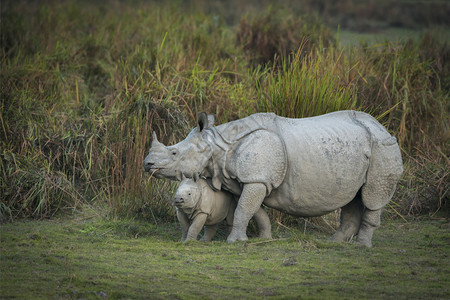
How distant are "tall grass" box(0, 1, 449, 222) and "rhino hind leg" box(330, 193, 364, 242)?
112 centimetres

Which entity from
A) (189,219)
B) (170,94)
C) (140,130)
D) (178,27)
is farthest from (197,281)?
(178,27)

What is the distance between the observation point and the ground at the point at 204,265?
4859 mm

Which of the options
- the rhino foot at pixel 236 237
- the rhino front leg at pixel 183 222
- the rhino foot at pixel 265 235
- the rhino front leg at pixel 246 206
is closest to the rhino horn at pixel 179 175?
the rhino front leg at pixel 183 222

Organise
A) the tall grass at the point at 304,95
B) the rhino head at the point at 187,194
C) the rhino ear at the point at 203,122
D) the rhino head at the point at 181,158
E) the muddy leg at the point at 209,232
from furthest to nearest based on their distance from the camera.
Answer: the tall grass at the point at 304,95
the muddy leg at the point at 209,232
the rhino ear at the point at 203,122
the rhino head at the point at 181,158
the rhino head at the point at 187,194

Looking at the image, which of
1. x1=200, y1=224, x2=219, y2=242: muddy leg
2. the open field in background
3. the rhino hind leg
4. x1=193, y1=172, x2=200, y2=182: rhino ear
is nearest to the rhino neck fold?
x1=193, y1=172, x2=200, y2=182: rhino ear

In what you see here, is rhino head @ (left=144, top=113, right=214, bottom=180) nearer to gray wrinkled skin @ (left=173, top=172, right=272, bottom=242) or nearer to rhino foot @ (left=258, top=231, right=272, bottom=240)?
gray wrinkled skin @ (left=173, top=172, right=272, bottom=242)

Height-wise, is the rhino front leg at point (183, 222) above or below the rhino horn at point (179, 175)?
below

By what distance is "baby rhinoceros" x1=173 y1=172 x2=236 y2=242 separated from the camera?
20.4 ft

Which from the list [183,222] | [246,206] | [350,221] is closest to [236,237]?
[246,206]

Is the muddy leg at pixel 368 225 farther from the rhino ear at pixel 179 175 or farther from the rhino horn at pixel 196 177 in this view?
the rhino ear at pixel 179 175

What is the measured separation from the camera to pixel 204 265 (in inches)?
220

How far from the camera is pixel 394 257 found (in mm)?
5949

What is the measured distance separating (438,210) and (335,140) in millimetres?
2375

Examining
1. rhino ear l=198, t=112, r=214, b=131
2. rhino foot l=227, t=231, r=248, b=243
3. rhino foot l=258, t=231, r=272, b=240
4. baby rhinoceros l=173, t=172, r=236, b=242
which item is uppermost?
rhino ear l=198, t=112, r=214, b=131
